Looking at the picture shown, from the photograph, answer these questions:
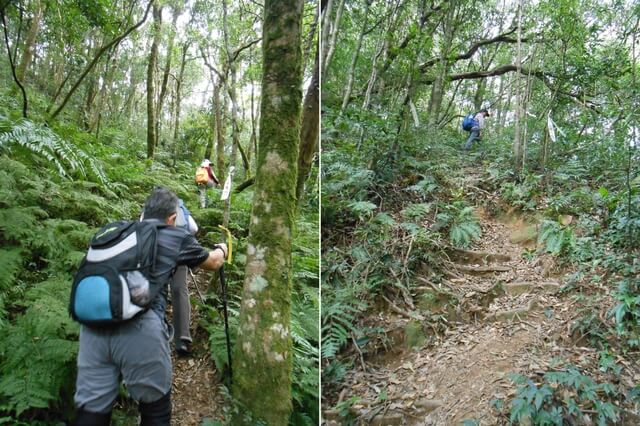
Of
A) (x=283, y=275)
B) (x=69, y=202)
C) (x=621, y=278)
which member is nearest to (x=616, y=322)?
(x=621, y=278)

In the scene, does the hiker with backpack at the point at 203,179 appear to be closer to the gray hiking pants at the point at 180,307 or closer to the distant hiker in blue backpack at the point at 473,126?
the gray hiking pants at the point at 180,307

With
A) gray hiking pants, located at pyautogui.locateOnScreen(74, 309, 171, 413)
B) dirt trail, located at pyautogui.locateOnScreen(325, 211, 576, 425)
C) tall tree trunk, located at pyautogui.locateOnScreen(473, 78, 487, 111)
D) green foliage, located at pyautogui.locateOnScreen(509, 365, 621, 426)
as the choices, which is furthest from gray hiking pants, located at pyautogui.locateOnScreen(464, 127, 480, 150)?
gray hiking pants, located at pyautogui.locateOnScreen(74, 309, 171, 413)

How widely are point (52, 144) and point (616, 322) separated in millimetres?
6151

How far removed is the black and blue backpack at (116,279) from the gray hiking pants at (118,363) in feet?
0.39

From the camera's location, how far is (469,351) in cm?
445

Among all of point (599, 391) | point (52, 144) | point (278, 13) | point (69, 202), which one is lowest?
point (599, 391)

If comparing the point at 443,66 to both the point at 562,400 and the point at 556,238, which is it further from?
the point at 562,400

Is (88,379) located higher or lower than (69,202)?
lower

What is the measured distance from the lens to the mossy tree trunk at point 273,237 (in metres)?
3.03

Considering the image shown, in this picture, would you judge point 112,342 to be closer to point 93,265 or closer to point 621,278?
point 93,265

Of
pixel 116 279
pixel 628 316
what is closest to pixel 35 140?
pixel 116 279

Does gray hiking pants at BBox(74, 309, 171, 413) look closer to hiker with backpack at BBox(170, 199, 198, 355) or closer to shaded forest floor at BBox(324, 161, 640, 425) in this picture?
hiker with backpack at BBox(170, 199, 198, 355)

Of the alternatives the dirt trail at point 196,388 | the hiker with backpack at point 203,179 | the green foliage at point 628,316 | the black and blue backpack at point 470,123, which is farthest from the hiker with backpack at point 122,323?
the black and blue backpack at point 470,123

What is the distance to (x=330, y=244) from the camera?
5863mm
